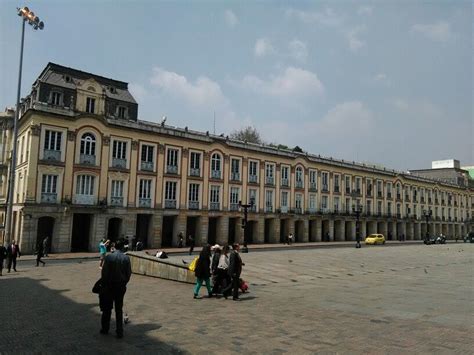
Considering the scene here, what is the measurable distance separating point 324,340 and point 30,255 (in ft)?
93.7

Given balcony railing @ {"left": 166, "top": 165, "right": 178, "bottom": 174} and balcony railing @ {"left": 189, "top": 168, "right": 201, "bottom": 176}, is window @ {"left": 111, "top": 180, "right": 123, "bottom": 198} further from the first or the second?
balcony railing @ {"left": 189, "top": 168, "right": 201, "bottom": 176}

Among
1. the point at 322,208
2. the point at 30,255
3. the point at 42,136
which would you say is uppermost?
the point at 42,136

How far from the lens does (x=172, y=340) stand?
7555 mm

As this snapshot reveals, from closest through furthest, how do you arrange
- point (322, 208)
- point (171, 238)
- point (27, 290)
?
point (27, 290) < point (171, 238) < point (322, 208)

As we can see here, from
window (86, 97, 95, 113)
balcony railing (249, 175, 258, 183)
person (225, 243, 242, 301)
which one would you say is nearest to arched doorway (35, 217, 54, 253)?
window (86, 97, 95, 113)

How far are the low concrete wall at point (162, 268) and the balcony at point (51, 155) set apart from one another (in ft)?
55.9

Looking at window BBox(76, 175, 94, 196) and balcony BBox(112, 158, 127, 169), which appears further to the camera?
balcony BBox(112, 158, 127, 169)

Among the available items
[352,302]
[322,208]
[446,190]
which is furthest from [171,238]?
[446,190]

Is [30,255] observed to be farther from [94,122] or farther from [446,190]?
[446,190]

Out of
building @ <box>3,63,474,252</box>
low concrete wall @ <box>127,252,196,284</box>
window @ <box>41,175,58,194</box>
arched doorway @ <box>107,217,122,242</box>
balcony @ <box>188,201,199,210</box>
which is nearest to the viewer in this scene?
low concrete wall @ <box>127,252,196,284</box>

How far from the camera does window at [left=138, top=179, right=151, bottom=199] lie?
3762 centimetres

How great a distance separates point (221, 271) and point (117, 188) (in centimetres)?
2553

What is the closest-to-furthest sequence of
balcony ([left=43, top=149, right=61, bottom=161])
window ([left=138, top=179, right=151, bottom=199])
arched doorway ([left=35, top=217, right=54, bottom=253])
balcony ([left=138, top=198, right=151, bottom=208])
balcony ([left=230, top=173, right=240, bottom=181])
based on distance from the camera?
balcony ([left=43, top=149, right=61, bottom=161])
arched doorway ([left=35, top=217, right=54, bottom=253])
balcony ([left=138, top=198, right=151, bottom=208])
window ([left=138, top=179, right=151, bottom=199])
balcony ([left=230, top=173, right=240, bottom=181])

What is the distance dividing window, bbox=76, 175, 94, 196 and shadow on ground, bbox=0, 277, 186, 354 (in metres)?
22.8
